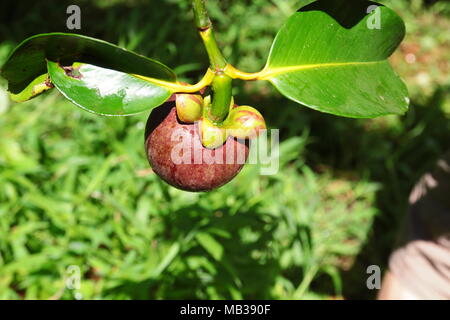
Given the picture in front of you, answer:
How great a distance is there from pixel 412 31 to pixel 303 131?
113 centimetres

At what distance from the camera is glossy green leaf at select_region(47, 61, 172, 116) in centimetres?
64

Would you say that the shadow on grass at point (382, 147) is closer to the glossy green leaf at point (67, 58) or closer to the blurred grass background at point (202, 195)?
the blurred grass background at point (202, 195)

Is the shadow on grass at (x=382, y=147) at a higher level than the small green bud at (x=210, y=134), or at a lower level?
lower

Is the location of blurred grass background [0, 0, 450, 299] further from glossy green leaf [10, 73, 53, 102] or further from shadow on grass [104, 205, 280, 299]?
glossy green leaf [10, 73, 53, 102]

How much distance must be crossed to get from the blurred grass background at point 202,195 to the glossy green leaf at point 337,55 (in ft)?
3.05

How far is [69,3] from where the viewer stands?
3.04 m

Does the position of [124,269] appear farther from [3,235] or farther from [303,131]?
[303,131]

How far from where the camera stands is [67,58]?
640mm

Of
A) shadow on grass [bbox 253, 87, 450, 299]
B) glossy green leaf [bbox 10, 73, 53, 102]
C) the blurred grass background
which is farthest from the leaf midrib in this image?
shadow on grass [bbox 253, 87, 450, 299]

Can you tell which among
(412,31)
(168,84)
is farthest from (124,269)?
(412,31)

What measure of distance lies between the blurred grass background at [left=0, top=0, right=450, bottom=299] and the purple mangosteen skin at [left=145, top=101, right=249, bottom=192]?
88 cm

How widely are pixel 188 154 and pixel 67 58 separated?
0.63 feet

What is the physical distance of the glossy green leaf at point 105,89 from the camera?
0.64 metres

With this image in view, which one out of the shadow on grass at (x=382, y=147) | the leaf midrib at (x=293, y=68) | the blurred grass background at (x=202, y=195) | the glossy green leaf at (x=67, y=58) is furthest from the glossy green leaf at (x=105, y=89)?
the shadow on grass at (x=382, y=147)
